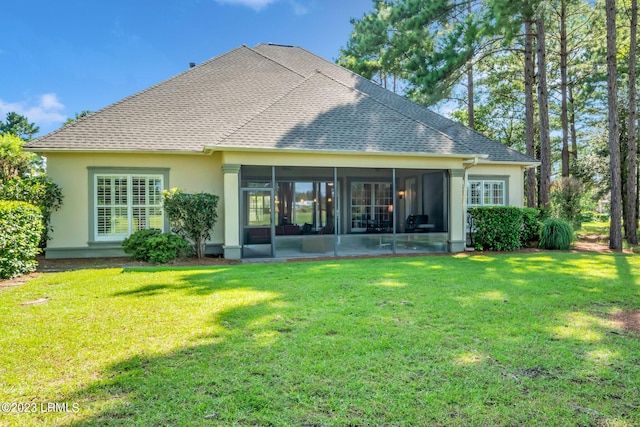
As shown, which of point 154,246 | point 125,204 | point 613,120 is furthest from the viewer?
point 613,120

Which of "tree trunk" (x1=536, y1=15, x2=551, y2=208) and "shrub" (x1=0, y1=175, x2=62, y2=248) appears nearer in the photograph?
"shrub" (x1=0, y1=175, x2=62, y2=248)

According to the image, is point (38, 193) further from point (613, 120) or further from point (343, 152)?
point (613, 120)

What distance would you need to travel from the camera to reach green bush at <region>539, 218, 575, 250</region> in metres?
12.7

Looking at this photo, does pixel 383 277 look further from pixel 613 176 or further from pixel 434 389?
pixel 613 176

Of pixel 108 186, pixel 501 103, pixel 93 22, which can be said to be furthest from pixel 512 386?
pixel 501 103

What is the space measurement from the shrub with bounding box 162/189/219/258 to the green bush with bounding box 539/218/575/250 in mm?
10892

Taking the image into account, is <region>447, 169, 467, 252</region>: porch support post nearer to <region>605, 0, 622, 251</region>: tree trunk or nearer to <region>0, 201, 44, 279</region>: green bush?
<region>605, 0, 622, 251</region>: tree trunk

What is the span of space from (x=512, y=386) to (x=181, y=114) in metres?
12.3

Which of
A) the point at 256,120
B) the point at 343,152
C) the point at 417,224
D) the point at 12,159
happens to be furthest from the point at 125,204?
the point at 417,224

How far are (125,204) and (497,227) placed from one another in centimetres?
1154

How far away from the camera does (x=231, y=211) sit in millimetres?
10508

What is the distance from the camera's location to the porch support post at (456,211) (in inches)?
478

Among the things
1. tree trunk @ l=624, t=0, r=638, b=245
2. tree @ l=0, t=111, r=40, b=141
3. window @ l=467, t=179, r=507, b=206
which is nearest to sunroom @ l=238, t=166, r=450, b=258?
window @ l=467, t=179, r=507, b=206

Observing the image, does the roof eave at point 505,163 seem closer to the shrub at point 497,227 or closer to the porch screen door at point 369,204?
the shrub at point 497,227
